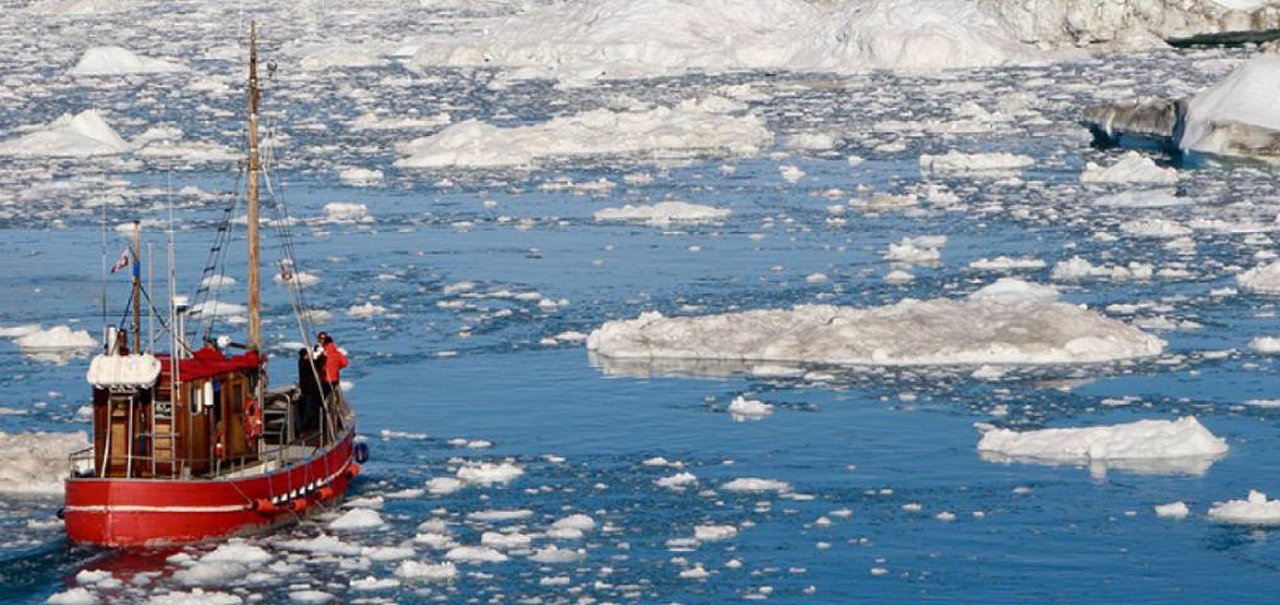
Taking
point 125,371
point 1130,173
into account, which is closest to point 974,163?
point 1130,173

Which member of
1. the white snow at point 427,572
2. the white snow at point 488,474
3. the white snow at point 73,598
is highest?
the white snow at point 488,474

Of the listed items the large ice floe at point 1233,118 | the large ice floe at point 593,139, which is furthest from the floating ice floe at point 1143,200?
the large ice floe at point 593,139

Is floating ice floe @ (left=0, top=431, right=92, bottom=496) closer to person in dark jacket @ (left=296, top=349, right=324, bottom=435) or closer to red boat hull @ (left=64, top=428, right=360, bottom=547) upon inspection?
→ person in dark jacket @ (left=296, top=349, right=324, bottom=435)

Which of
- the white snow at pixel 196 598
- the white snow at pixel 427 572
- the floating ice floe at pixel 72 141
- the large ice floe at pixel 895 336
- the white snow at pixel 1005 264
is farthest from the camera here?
the floating ice floe at pixel 72 141

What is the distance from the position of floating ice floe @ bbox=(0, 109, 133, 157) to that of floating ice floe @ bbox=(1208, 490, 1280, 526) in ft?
92.8

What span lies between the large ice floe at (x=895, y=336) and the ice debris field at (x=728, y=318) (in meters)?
0.05

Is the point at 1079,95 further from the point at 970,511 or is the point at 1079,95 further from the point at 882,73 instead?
the point at 970,511

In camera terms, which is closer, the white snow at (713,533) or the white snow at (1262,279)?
the white snow at (713,533)

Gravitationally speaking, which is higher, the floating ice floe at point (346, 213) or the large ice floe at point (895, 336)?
the floating ice floe at point (346, 213)

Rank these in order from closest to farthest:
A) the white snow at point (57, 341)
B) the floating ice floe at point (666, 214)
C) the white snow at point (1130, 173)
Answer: the white snow at point (57, 341) < the floating ice floe at point (666, 214) < the white snow at point (1130, 173)

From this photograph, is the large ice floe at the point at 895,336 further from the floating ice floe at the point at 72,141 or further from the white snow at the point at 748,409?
the floating ice floe at the point at 72,141

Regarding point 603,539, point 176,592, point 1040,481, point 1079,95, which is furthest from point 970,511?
point 1079,95

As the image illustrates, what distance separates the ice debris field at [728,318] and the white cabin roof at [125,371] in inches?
49.1

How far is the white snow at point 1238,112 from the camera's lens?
39.0 m
